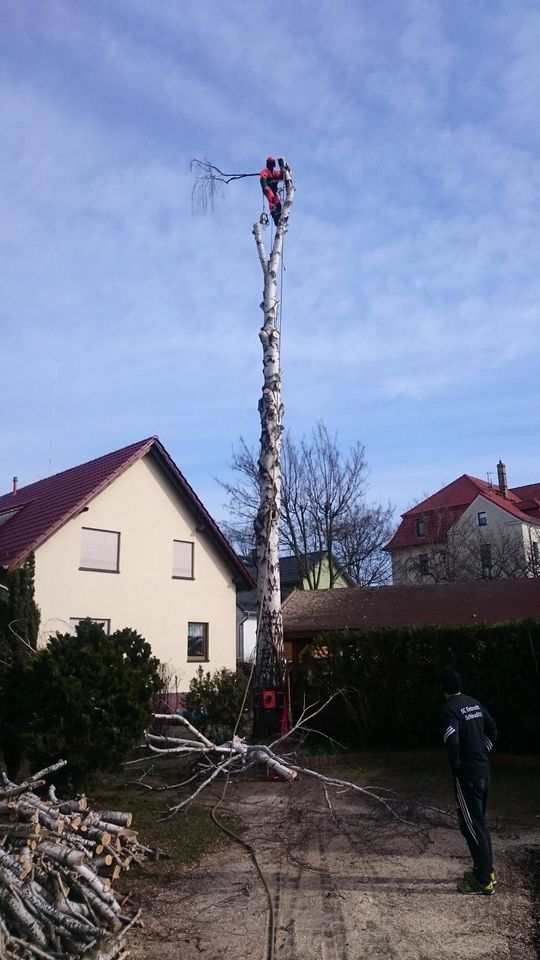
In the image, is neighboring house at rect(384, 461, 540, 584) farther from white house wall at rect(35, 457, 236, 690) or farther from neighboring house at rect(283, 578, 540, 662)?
white house wall at rect(35, 457, 236, 690)

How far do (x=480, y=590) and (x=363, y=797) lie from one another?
11263 millimetres

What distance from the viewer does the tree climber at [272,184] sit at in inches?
608

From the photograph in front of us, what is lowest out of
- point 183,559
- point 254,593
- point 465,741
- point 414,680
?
point 465,741

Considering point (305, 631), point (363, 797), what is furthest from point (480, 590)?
point (363, 797)

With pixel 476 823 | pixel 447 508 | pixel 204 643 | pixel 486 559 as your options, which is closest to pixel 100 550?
pixel 204 643

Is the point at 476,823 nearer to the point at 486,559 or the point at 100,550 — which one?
the point at 100,550

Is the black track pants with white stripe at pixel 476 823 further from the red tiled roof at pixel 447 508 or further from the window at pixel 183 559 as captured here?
the red tiled roof at pixel 447 508

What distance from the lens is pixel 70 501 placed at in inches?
739

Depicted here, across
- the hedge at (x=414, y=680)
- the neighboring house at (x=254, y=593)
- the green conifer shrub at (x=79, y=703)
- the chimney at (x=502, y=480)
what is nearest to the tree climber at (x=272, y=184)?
the hedge at (x=414, y=680)

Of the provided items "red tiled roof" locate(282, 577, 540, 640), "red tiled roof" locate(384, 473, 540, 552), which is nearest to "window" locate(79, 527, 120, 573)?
"red tiled roof" locate(282, 577, 540, 640)

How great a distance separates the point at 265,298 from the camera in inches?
583

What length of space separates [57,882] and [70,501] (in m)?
14.3

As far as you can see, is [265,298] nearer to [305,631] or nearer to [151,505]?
[151,505]

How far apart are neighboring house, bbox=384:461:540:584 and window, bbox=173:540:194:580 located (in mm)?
14791
